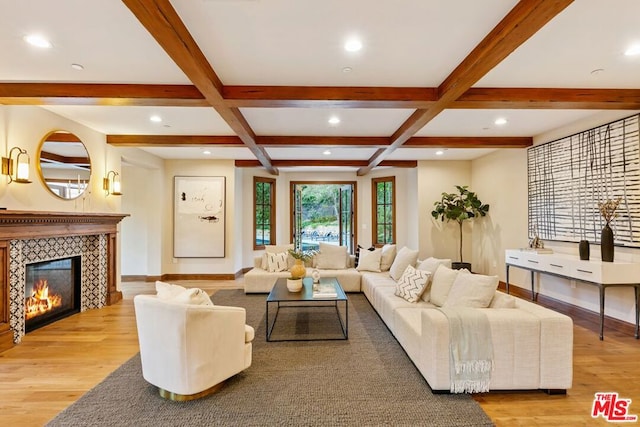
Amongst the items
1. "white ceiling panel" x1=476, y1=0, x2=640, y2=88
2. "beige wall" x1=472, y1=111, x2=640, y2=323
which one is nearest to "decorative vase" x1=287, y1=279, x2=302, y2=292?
"white ceiling panel" x1=476, y1=0, x2=640, y2=88

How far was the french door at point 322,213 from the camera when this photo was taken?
8562 mm

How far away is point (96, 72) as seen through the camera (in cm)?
289

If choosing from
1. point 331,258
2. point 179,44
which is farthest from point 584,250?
point 179,44

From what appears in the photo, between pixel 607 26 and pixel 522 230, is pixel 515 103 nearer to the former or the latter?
pixel 607 26

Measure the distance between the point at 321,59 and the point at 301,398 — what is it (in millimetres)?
2641

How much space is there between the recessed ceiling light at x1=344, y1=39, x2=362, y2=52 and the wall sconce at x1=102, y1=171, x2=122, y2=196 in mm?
4354

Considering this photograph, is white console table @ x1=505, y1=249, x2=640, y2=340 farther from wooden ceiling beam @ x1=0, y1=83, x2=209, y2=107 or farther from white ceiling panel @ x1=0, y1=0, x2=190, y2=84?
white ceiling panel @ x1=0, y1=0, x2=190, y2=84

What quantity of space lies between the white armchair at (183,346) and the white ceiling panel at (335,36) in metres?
1.95

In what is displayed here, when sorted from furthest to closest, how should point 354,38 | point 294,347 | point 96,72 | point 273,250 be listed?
point 273,250, point 294,347, point 96,72, point 354,38

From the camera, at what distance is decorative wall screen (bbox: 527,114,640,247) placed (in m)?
3.67

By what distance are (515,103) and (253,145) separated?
11.3 feet

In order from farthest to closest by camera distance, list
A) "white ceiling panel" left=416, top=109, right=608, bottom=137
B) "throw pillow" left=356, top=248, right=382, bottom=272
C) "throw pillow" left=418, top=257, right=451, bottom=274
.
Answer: "throw pillow" left=356, top=248, right=382, bottom=272, "white ceiling panel" left=416, top=109, right=608, bottom=137, "throw pillow" left=418, top=257, right=451, bottom=274

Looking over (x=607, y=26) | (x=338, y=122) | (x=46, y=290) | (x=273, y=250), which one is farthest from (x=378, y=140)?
(x=46, y=290)

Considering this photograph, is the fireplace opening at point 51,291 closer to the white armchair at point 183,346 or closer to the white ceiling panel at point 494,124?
the white armchair at point 183,346
